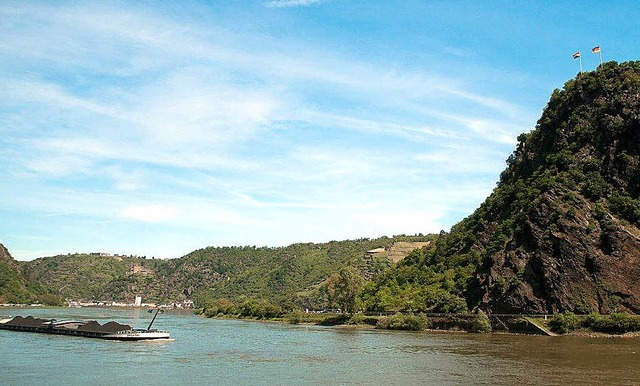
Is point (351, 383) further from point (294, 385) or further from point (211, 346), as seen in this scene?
point (211, 346)

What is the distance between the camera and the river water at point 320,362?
5591 centimetres

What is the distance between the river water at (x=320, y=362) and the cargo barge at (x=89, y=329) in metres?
3.84

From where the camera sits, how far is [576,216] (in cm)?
13138

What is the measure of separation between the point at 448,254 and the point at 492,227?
1688 centimetres

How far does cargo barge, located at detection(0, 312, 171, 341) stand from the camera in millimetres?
103625

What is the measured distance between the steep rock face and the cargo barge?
74.9m

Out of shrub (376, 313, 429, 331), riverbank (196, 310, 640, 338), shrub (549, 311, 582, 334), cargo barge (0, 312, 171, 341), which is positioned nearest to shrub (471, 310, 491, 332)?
riverbank (196, 310, 640, 338)

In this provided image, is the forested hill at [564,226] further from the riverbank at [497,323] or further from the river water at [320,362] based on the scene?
the river water at [320,362]

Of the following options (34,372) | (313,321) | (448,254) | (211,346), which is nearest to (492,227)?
(448,254)

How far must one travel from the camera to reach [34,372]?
59.4 m

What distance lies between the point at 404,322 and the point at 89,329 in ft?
234

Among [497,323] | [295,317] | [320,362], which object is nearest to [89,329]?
[320,362]

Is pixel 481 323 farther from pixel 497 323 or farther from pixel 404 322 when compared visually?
pixel 404 322

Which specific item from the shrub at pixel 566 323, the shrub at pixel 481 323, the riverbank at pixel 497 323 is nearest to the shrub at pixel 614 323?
the riverbank at pixel 497 323
